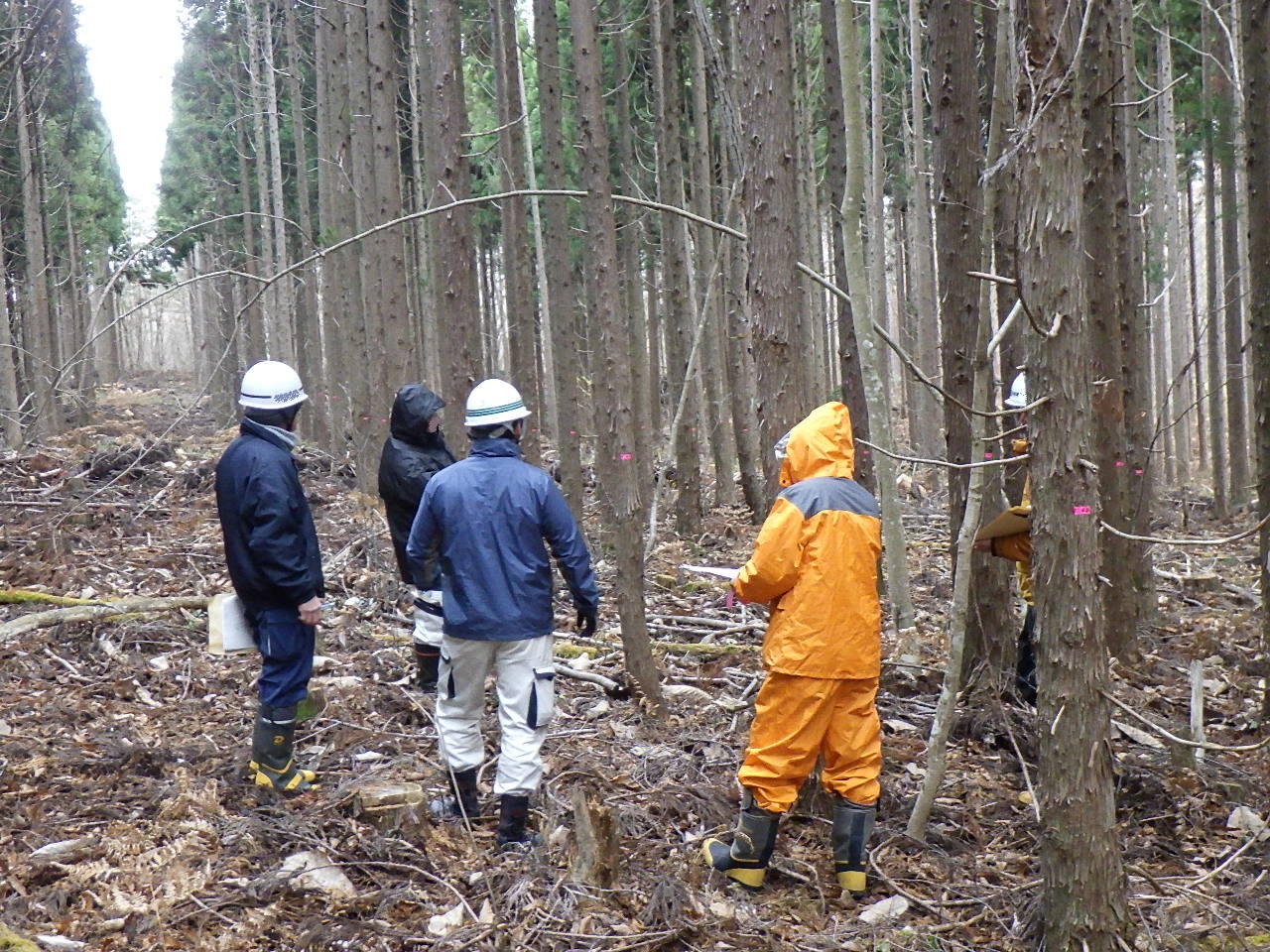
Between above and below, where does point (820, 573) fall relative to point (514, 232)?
below

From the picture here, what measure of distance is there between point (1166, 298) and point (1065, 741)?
888 inches

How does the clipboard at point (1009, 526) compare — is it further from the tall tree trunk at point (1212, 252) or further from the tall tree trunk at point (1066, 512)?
the tall tree trunk at point (1212, 252)

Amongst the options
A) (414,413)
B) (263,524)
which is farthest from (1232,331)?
(263,524)

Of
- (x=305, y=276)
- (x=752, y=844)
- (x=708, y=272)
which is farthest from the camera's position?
(x=305, y=276)

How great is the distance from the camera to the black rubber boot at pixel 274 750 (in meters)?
5.14

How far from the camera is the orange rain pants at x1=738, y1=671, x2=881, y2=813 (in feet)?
13.8

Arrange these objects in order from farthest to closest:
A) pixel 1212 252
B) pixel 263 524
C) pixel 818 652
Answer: pixel 1212 252 < pixel 263 524 < pixel 818 652

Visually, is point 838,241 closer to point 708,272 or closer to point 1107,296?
point 708,272

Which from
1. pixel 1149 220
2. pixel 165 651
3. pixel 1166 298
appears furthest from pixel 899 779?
pixel 1166 298

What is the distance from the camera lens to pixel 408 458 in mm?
6570

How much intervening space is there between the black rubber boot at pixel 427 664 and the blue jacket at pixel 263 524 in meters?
1.62

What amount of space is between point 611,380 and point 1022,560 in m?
2.65

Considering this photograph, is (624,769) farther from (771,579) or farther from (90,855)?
(90,855)

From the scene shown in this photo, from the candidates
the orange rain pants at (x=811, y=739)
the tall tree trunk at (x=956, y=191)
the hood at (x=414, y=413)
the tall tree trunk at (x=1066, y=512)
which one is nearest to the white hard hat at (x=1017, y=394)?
the tall tree trunk at (x=956, y=191)
